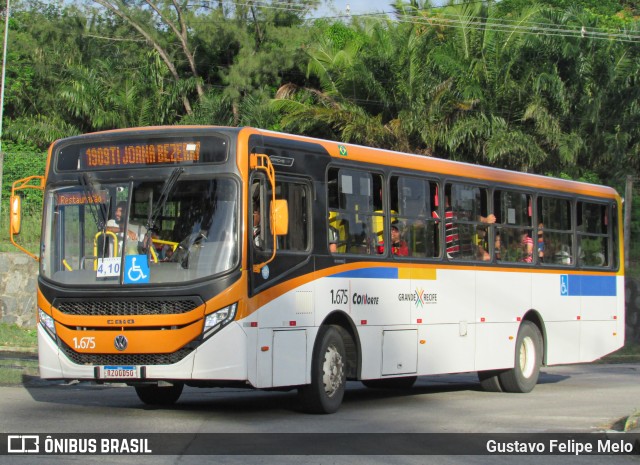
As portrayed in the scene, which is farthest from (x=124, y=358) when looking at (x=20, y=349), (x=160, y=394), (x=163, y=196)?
(x=20, y=349)

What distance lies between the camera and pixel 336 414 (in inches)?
511

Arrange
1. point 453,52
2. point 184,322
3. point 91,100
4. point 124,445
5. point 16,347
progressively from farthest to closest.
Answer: point 91,100
point 453,52
point 16,347
point 184,322
point 124,445

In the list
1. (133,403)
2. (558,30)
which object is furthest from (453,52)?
(133,403)

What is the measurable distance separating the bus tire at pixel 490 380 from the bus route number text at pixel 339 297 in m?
4.76

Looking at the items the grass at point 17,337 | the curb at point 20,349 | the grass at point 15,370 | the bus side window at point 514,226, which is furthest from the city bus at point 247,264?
the grass at point 17,337

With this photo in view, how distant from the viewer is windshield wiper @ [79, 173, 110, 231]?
12.0m

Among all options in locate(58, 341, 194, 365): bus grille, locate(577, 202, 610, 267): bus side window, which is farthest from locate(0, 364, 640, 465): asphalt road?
locate(577, 202, 610, 267): bus side window

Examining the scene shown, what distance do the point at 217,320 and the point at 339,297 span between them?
2165 millimetres

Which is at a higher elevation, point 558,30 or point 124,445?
point 558,30

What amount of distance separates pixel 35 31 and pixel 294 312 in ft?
108

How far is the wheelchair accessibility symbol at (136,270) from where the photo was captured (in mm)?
11570

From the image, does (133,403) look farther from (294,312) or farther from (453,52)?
(453,52)

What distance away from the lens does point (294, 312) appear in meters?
12.3

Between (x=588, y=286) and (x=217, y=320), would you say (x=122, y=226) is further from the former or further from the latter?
(x=588, y=286)
